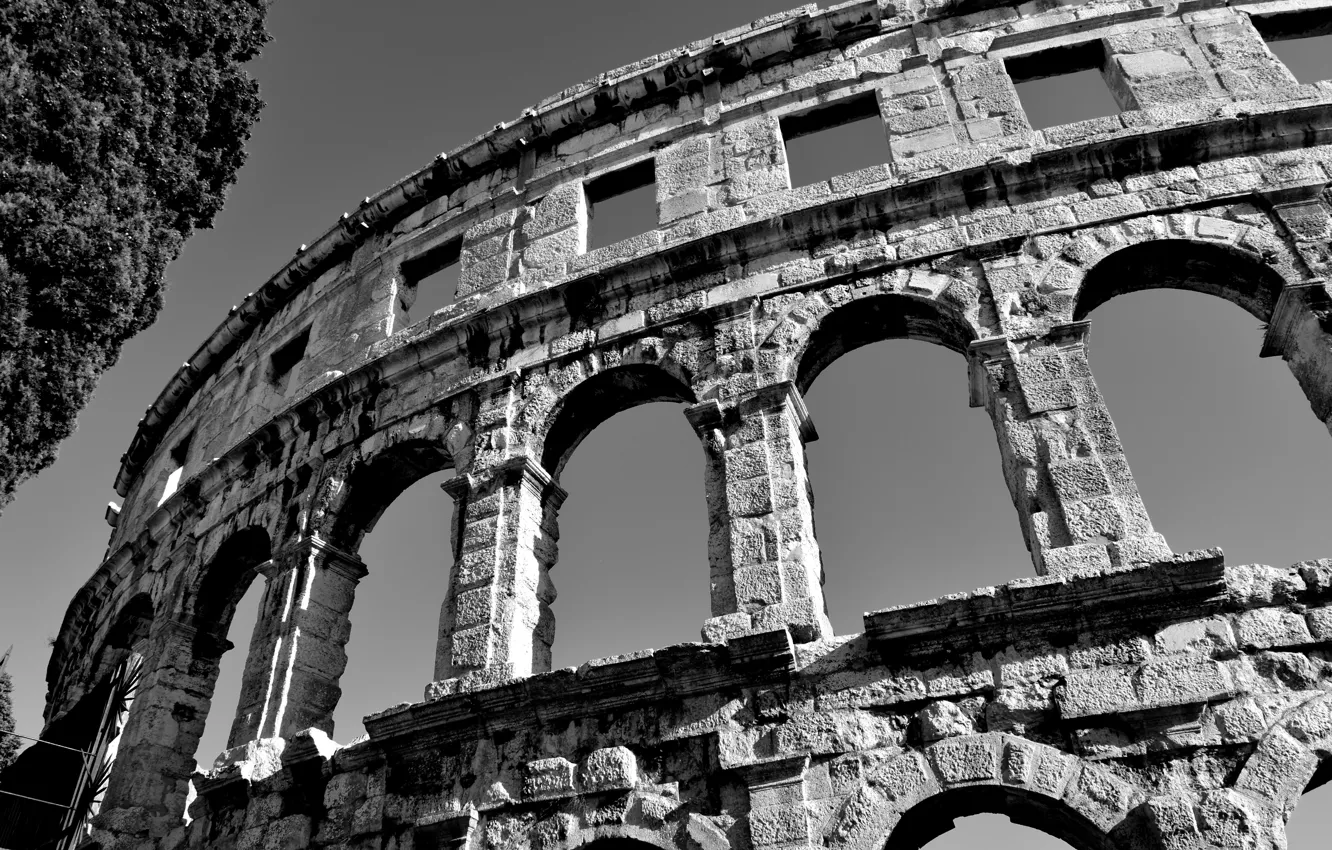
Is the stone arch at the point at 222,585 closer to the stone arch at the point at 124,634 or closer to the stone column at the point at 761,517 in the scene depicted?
the stone arch at the point at 124,634

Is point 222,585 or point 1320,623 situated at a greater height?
point 222,585

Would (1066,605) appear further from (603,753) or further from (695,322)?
(695,322)

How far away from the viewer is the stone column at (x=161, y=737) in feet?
25.1

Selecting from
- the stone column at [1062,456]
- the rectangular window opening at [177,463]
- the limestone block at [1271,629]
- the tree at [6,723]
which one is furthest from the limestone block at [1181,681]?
the rectangular window opening at [177,463]

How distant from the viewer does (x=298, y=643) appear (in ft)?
24.5

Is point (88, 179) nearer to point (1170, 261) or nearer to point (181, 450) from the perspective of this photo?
point (181, 450)

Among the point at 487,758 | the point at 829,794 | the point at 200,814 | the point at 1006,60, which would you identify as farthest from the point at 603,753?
the point at 1006,60

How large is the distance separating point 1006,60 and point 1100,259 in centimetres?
273

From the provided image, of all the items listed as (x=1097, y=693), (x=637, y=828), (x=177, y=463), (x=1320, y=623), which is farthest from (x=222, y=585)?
(x=1320, y=623)

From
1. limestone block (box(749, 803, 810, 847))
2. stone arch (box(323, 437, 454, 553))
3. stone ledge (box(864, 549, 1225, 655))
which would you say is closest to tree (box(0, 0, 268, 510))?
stone arch (box(323, 437, 454, 553))

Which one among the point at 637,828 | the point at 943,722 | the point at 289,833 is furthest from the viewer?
the point at 289,833

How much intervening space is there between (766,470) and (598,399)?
6.34 feet

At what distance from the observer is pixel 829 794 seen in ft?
16.7

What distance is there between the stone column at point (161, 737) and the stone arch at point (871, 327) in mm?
5850
